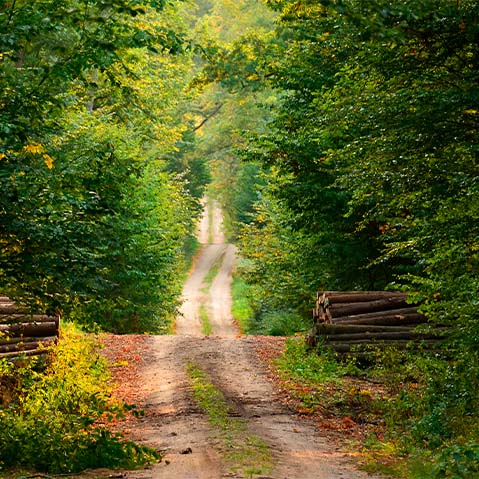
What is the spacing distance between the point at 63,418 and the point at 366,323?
870 centimetres

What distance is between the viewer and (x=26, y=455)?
34.2 feet

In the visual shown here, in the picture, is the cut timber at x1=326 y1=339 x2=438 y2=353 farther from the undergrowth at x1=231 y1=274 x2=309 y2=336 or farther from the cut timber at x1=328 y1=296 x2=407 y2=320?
the undergrowth at x1=231 y1=274 x2=309 y2=336

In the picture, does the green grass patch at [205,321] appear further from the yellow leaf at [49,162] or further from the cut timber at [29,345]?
the yellow leaf at [49,162]

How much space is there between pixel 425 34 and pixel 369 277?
1361 centimetres

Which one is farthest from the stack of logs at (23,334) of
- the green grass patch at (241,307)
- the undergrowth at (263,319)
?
the green grass patch at (241,307)

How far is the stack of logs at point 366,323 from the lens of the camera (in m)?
18.9

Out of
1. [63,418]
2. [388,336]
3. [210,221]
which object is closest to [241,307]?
[388,336]

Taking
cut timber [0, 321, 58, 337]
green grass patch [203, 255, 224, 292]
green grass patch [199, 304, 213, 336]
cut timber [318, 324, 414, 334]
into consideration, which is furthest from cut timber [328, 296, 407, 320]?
green grass patch [203, 255, 224, 292]

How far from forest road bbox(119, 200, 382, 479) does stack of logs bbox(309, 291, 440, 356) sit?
1.78m

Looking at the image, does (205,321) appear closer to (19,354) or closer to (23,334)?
(23,334)

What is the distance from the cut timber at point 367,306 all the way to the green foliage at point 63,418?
17.8 ft

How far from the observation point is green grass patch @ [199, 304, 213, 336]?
4267cm

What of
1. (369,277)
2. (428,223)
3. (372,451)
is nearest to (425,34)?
→ (428,223)

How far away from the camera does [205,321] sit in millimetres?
45469
